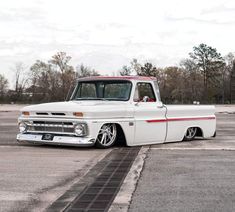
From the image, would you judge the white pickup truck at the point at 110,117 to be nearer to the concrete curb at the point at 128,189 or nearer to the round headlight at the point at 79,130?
the round headlight at the point at 79,130

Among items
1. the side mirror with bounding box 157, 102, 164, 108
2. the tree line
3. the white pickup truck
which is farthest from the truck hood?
the tree line

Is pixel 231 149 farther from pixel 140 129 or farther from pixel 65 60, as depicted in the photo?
pixel 65 60

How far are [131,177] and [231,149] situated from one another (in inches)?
181

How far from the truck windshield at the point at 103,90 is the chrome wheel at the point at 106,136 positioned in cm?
97

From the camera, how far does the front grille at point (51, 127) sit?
11.6 meters

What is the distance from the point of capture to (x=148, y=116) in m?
12.7

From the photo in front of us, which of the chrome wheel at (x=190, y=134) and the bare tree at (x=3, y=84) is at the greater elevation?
the bare tree at (x=3, y=84)

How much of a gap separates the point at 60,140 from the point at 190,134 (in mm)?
4445

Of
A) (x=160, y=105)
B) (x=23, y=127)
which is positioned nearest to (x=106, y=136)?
(x=160, y=105)

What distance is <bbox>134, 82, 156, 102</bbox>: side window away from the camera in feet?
42.0

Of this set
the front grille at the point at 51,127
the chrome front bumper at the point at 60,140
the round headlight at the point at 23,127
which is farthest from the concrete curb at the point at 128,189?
the round headlight at the point at 23,127

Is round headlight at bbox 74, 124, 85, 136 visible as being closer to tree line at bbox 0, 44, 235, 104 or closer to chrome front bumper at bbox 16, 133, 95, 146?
chrome front bumper at bbox 16, 133, 95, 146

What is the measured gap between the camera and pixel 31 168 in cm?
867

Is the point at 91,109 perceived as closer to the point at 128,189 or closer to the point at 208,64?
the point at 128,189
